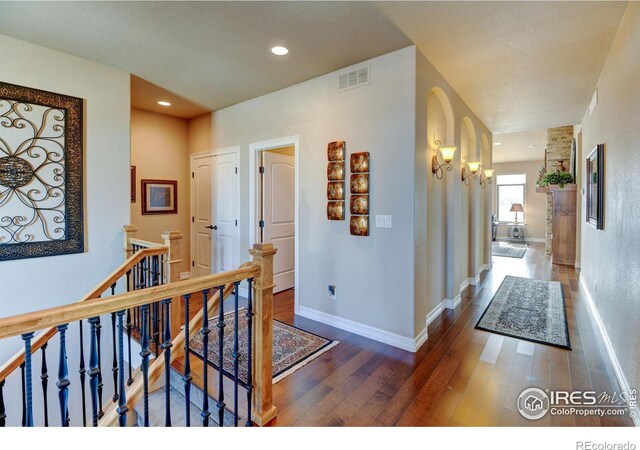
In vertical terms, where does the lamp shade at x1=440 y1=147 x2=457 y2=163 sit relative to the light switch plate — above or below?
above

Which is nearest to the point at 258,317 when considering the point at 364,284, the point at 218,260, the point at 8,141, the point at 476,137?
the point at 364,284

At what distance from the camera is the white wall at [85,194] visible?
286cm

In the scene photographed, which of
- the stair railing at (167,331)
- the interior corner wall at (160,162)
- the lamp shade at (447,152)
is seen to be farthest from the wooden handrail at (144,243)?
the lamp shade at (447,152)

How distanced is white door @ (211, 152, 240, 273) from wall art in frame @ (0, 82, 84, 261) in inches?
71.7

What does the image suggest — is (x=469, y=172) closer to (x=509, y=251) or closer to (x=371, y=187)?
(x=371, y=187)

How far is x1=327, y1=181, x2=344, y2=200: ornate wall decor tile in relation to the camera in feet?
11.0

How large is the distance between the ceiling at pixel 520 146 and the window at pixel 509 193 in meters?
0.67

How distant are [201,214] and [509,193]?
10828 millimetres

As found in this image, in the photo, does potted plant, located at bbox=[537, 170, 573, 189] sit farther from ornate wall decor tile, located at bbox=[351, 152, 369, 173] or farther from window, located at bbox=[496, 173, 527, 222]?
ornate wall decor tile, located at bbox=[351, 152, 369, 173]

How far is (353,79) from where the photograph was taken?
3.22 m

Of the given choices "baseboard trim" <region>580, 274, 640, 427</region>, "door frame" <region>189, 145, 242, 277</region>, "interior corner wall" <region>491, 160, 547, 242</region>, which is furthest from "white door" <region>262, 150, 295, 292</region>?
Answer: "interior corner wall" <region>491, 160, 547, 242</region>

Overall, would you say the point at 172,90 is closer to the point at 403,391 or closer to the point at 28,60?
the point at 28,60

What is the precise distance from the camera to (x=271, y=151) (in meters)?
4.50

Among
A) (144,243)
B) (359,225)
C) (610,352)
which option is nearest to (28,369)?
(144,243)
